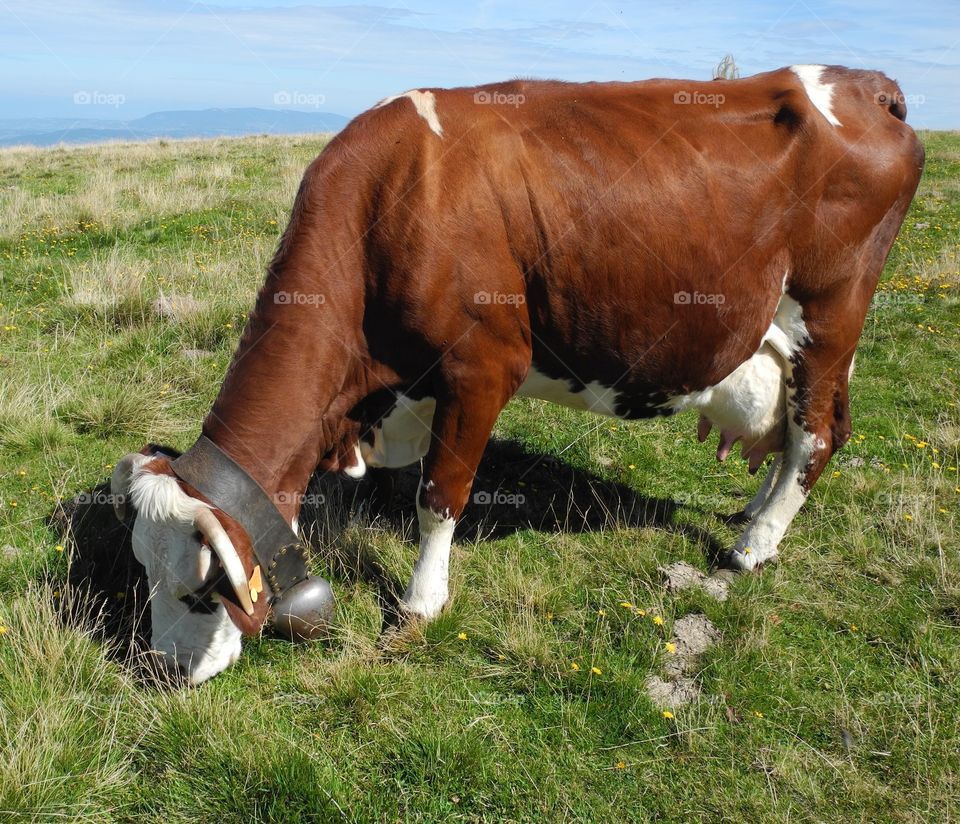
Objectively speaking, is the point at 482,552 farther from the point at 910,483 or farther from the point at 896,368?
the point at 896,368

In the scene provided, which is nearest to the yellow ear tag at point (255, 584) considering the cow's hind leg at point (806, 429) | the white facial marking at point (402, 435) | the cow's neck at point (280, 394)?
the cow's neck at point (280, 394)

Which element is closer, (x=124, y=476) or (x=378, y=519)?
(x=124, y=476)

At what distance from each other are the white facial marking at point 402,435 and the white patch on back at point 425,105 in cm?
127

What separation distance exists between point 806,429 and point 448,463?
2204 millimetres

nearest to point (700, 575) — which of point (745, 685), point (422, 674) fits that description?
point (745, 685)

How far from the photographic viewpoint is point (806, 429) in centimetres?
461

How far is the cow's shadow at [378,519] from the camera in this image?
13.1 feet

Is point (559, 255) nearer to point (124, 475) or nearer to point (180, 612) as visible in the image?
point (124, 475)

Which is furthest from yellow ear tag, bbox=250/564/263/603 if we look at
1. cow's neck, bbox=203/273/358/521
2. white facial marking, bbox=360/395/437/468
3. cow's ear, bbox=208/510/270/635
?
white facial marking, bbox=360/395/437/468

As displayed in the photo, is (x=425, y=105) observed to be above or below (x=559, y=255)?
above

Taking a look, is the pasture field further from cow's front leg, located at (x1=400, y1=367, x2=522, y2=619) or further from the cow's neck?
the cow's neck

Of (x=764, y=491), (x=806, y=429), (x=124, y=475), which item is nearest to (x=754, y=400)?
(x=806, y=429)

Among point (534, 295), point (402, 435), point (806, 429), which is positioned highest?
point (534, 295)

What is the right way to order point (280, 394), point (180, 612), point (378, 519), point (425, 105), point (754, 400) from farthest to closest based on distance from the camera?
point (378, 519) < point (754, 400) < point (425, 105) < point (280, 394) < point (180, 612)
